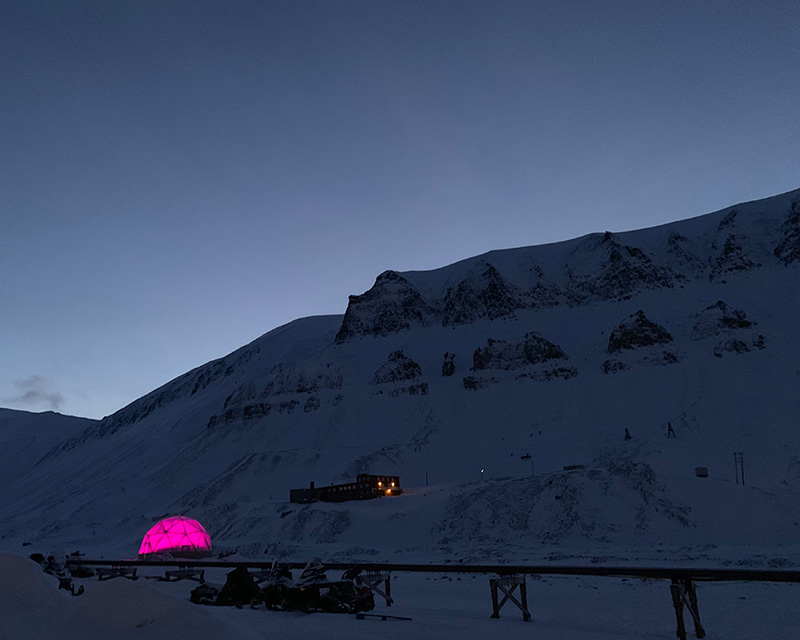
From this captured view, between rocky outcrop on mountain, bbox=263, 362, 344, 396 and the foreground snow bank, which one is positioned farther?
rocky outcrop on mountain, bbox=263, 362, 344, 396

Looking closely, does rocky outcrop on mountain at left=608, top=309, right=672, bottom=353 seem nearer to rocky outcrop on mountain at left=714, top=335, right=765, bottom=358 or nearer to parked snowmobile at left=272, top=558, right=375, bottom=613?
rocky outcrop on mountain at left=714, top=335, right=765, bottom=358

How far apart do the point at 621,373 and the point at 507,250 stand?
51.1m

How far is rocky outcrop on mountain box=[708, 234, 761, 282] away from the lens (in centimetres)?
9638

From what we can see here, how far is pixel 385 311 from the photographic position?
113 m

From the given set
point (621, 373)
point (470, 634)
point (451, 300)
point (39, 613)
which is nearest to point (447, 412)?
point (621, 373)

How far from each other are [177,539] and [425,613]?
29.1m

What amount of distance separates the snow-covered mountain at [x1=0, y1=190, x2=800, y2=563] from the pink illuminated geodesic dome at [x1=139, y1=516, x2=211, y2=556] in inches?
222

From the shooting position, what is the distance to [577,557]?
33.8 metres

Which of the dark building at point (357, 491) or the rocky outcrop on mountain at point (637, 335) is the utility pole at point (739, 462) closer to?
the rocky outcrop on mountain at point (637, 335)

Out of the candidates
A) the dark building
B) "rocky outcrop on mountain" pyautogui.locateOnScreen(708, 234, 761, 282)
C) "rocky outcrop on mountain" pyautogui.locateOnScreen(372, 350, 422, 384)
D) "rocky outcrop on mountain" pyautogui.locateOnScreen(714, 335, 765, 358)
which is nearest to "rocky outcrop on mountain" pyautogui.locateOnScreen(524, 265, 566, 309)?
"rocky outcrop on mountain" pyautogui.locateOnScreen(708, 234, 761, 282)

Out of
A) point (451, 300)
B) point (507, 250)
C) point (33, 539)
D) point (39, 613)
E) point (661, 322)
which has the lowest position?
point (33, 539)

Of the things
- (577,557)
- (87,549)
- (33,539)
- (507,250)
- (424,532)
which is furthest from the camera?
(507,250)

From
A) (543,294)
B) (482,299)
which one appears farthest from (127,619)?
(543,294)

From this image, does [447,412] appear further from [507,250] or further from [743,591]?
[743,591]
